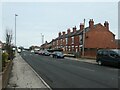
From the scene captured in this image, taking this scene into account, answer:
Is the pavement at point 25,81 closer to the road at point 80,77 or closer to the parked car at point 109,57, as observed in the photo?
the road at point 80,77

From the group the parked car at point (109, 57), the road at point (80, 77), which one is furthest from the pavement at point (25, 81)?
the parked car at point (109, 57)

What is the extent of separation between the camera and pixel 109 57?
30.0 metres

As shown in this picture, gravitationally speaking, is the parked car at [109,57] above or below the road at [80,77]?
above

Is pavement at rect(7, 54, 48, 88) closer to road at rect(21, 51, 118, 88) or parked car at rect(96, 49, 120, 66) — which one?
road at rect(21, 51, 118, 88)

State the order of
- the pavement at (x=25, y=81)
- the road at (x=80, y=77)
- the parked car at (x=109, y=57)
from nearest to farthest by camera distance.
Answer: the pavement at (x=25, y=81)
the road at (x=80, y=77)
the parked car at (x=109, y=57)

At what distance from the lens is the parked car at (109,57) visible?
2869cm

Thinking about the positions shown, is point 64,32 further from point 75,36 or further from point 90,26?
point 90,26

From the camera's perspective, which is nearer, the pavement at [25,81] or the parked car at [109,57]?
the pavement at [25,81]

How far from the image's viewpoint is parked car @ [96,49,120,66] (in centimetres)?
2869

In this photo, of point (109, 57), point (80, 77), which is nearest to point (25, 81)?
point (80, 77)

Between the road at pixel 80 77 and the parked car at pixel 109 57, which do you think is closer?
the road at pixel 80 77

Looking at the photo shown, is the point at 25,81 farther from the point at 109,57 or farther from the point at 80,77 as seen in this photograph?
the point at 109,57

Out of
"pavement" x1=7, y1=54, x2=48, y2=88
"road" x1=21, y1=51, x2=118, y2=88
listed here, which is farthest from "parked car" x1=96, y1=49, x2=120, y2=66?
"pavement" x1=7, y1=54, x2=48, y2=88

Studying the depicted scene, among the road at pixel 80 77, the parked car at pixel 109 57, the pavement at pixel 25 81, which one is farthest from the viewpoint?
the parked car at pixel 109 57
